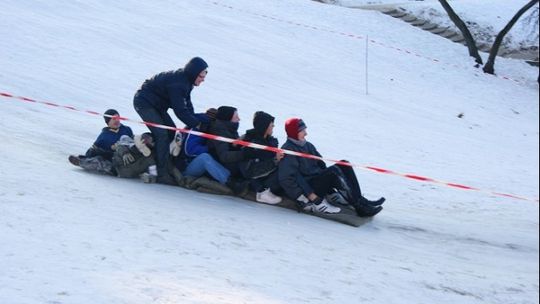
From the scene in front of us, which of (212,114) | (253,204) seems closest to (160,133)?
(212,114)

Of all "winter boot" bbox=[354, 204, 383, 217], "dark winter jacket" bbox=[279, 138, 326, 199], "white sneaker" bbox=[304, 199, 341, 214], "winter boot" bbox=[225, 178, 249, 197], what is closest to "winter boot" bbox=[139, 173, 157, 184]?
"winter boot" bbox=[225, 178, 249, 197]

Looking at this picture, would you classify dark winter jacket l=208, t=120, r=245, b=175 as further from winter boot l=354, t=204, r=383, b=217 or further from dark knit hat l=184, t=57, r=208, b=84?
winter boot l=354, t=204, r=383, b=217

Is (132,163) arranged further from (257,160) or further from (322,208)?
(322,208)

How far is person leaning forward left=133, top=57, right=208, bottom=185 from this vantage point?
8195 mm

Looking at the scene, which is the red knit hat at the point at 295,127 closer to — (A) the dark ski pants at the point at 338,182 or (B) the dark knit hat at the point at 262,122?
(B) the dark knit hat at the point at 262,122

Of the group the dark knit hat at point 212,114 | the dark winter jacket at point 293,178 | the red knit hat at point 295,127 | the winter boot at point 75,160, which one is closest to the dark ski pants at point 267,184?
the dark winter jacket at point 293,178

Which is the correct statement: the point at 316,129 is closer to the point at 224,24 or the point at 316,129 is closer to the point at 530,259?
the point at 530,259

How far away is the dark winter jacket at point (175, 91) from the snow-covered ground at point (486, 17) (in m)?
24.0

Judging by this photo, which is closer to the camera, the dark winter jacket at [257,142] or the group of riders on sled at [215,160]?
the group of riders on sled at [215,160]

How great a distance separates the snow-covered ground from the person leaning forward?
23999 millimetres

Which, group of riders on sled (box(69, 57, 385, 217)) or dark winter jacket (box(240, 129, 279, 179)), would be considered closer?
group of riders on sled (box(69, 57, 385, 217))

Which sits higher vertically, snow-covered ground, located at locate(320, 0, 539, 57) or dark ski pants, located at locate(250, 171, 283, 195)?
snow-covered ground, located at locate(320, 0, 539, 57)

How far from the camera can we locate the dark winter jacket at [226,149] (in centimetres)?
835

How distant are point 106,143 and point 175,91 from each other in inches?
43.7
